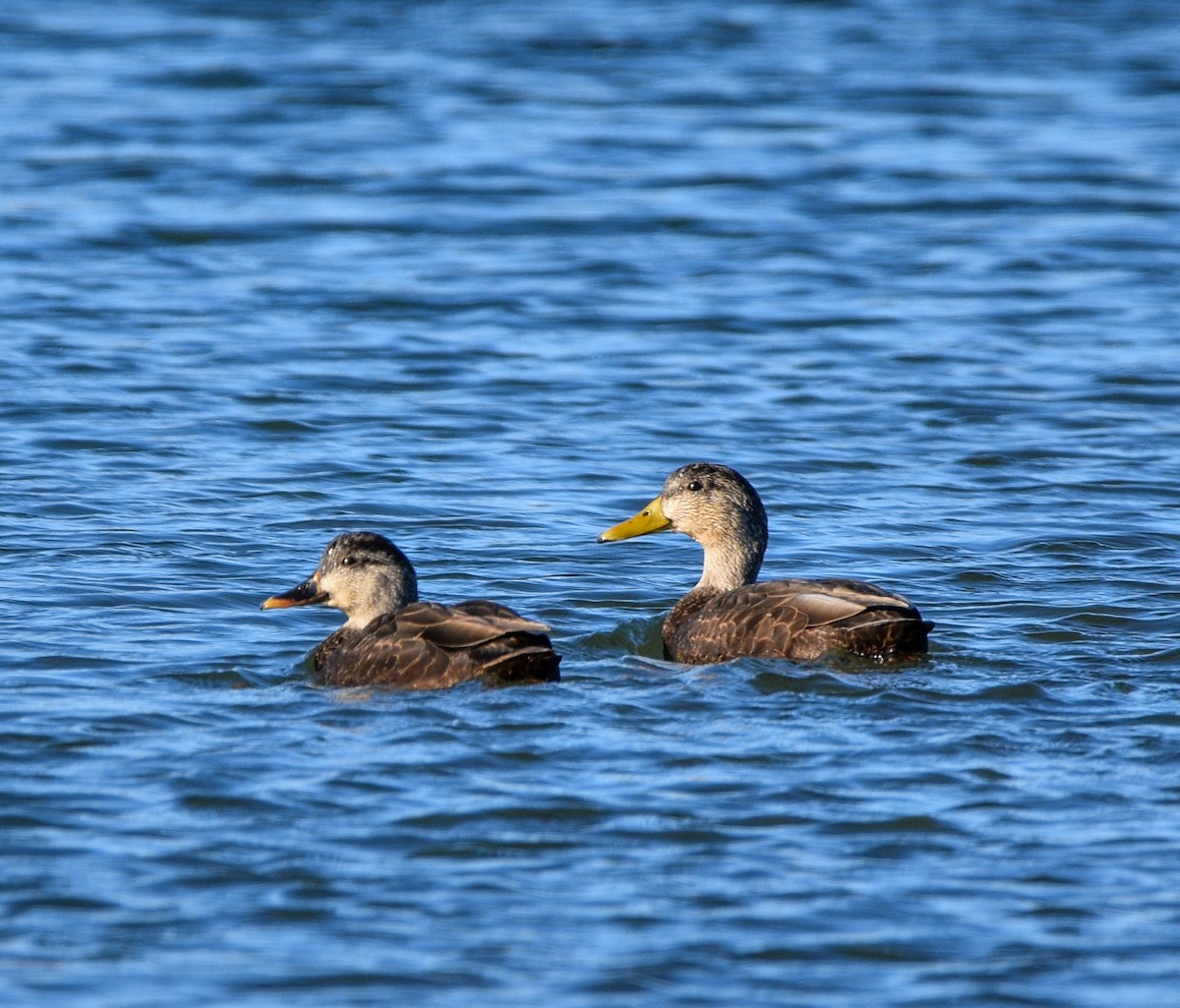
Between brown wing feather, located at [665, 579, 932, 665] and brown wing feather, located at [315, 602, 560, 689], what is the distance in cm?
106

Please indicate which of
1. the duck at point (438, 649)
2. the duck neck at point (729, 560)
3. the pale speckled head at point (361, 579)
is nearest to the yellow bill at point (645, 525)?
the duck neck at point (729, 560)

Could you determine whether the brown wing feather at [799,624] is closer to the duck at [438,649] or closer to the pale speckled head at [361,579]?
the duck at [438,649]

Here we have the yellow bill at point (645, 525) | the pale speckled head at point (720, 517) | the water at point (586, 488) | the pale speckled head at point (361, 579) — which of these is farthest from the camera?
the yellow bill at point (645, 525)

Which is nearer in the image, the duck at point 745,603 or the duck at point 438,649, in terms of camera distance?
the duck at point 438,649

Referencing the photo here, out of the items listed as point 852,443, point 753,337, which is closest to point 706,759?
point 852,443

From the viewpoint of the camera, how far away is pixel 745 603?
35.0 ft

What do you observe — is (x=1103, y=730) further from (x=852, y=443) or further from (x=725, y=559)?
(x=852, y=443)

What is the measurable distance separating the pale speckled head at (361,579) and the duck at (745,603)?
1.47m

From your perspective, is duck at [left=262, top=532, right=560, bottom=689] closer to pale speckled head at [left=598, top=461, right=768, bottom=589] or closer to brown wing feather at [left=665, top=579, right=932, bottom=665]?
brown wing feather at [left=665, top=579, right=932, bottom=665]

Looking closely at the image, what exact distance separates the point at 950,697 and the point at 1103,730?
2.52 feet

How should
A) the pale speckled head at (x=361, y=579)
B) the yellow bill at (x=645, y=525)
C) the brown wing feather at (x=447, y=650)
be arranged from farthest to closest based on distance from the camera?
the yellow bill at (x=645, y=525)
the pale speckled head at (x=361, y=579)
the brown wing feather at (x=447, y=650)

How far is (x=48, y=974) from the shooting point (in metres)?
6.75

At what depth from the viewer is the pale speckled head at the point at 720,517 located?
38.3 feet

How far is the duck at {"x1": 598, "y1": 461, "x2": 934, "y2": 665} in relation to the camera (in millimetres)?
10133
